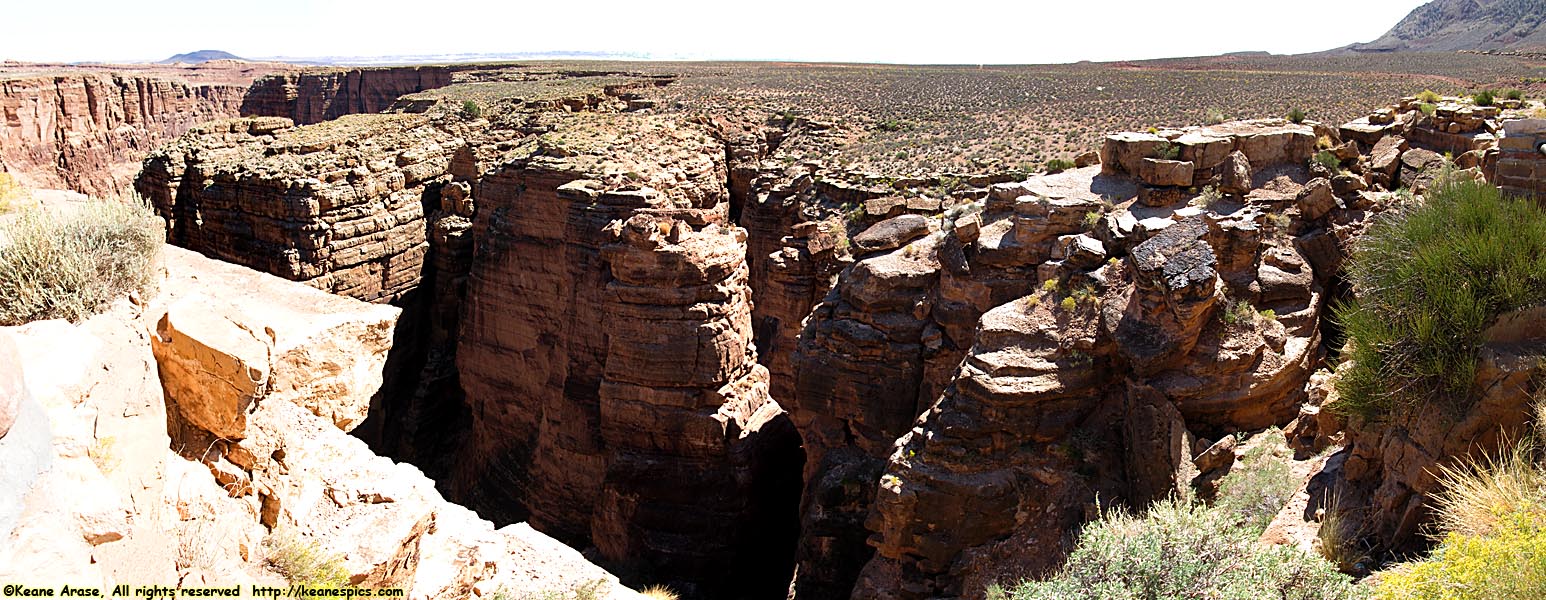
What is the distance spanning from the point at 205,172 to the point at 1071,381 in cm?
2339

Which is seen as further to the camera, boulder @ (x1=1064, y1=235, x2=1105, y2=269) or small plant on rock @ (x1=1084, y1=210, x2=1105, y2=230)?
small plant on rock @ (x1=1084, y1=210, x2=1105, y2=230)

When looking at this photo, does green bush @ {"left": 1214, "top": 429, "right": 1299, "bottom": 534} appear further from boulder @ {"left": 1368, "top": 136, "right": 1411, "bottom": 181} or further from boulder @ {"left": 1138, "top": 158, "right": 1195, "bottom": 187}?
boulder @ {"left": 1368, "top": 136, "right": 1411, "bottom": 181}

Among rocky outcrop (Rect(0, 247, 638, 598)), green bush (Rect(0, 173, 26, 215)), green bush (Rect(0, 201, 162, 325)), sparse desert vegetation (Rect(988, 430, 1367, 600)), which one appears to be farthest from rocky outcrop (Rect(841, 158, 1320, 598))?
green bush (Rect(0, 173, 26, 215))

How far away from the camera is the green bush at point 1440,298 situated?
8.80 metres

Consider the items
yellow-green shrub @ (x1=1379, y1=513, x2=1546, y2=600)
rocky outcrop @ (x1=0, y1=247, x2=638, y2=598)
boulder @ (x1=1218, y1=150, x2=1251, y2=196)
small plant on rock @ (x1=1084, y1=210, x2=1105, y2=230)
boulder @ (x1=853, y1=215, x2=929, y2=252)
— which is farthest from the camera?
boulder @ (x1=853, y1=215, x2=929, y2=252)

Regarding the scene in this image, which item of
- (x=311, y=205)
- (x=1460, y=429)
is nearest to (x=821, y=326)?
(x=1460, y=429)

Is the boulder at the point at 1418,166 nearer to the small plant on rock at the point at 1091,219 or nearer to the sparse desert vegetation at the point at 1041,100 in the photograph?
the small plant on rock at the point at 1091,219

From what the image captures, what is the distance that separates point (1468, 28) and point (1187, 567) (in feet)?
373

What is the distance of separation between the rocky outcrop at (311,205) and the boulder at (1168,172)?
17427mm

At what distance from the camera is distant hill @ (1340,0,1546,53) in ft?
264

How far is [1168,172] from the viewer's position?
526 inches

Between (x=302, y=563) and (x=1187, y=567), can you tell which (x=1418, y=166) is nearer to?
(x=1187, y=567)

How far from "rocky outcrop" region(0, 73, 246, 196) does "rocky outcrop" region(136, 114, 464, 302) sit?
22277 millimetres

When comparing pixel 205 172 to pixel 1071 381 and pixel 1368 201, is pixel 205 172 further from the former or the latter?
pixel 1368 201
